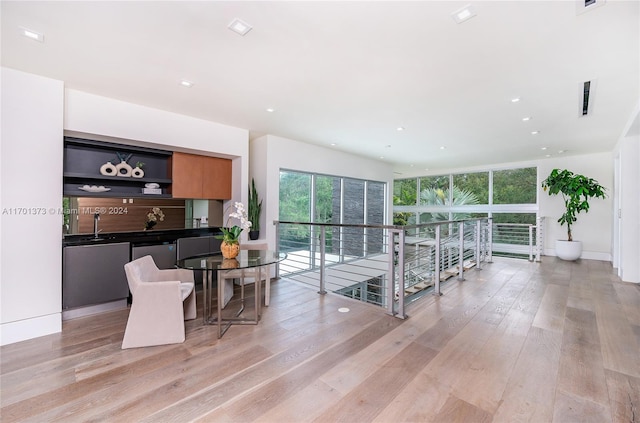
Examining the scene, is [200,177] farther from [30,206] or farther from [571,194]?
[571,194]

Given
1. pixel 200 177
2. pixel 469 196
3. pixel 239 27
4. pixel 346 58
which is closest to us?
pixel 239 27

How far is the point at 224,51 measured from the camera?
2.31m

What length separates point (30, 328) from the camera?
8.70 feet

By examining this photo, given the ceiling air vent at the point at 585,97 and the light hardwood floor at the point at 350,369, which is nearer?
the light hardwood floor at the point at 350,369

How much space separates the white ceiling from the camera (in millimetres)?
1853

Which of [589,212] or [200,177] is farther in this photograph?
[589,212]

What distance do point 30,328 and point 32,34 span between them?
2610 mm

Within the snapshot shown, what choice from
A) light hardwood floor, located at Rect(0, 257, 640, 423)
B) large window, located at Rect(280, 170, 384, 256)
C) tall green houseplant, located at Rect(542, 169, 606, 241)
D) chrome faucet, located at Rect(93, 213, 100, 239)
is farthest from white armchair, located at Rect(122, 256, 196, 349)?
tall green houseplant, located at Rect(542, 169, 606, 241)

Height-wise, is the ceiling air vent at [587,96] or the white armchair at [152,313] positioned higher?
the ceiling air vent at [587,96]

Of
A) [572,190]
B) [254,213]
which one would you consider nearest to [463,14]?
[254,213]

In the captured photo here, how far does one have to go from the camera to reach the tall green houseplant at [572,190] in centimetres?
596

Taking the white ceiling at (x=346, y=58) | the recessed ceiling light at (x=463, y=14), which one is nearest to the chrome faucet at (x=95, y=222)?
the white ceiling at (x=346, y=58)

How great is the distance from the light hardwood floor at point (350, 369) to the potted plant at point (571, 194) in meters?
3.56

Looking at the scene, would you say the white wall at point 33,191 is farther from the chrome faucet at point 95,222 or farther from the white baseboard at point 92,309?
the chrome faucet at point 95,222
